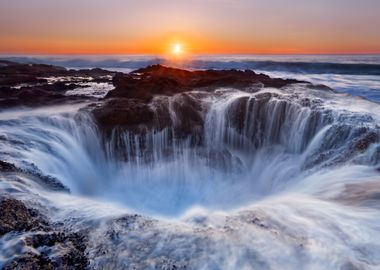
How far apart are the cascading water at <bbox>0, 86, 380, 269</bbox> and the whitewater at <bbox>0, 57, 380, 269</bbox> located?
0.08 feet

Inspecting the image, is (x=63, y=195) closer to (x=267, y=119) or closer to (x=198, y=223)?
(x=198, y=223)

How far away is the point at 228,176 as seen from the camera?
9484mm

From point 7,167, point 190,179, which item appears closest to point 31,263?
point 7,167

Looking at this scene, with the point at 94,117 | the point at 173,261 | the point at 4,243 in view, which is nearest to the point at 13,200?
the point at 4,243

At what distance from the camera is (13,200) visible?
4805mm

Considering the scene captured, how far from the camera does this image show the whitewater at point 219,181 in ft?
13.5

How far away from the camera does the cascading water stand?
4.16 metres

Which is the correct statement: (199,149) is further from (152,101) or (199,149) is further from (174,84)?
(174,84)

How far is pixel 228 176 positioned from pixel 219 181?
14.0 inches

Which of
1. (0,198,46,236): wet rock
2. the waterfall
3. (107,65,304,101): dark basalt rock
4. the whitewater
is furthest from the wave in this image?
(0,198,46,236): wet rock

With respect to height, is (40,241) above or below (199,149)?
above

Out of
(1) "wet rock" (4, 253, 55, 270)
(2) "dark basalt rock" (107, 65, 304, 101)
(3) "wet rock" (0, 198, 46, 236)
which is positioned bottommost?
(1) "wet rock" (4, 253, 55, 270)

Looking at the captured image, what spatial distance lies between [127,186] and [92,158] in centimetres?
125

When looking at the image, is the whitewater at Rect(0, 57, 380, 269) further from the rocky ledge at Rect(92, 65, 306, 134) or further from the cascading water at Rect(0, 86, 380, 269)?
the rocky ledge at Rect(92, 65, 306, 134)
